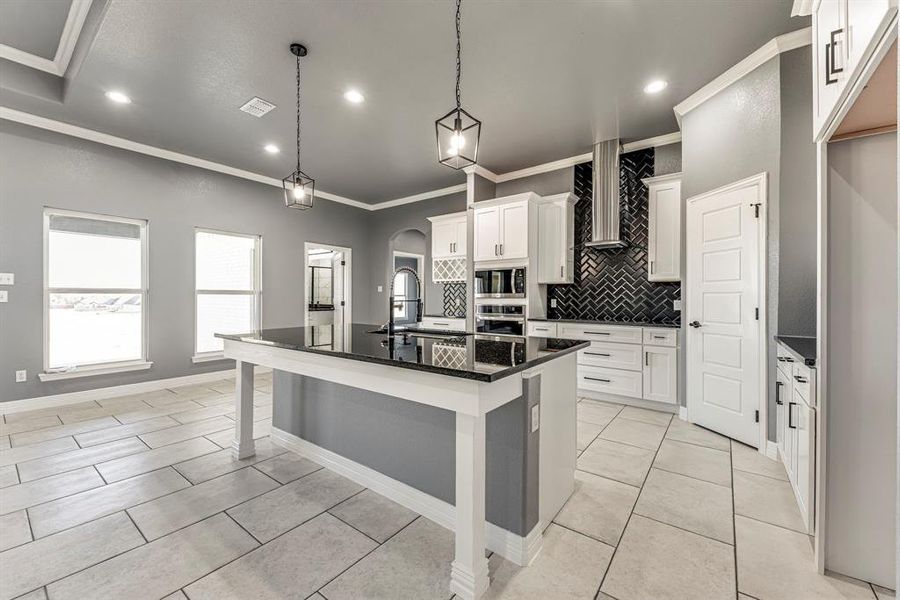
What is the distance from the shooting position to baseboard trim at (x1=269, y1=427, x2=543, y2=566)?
1.64 meters

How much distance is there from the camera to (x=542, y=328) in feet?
14.7

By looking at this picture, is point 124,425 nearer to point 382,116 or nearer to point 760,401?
point 382,116

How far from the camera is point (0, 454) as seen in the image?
8.93 feet

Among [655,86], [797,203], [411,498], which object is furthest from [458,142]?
[797,203]

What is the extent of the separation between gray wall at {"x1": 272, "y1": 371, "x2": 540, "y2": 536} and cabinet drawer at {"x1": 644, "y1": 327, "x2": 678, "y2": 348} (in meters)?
2.62

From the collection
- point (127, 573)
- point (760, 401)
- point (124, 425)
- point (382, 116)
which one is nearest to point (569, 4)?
point (382, 116)

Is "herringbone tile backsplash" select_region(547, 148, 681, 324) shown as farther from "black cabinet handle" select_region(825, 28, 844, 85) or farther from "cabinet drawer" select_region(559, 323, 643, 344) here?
"black cabinet handle" select_region(825, 28, 844, 85)

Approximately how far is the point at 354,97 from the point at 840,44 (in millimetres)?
3180

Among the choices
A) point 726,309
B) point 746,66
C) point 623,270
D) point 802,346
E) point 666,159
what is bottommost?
point 802,346

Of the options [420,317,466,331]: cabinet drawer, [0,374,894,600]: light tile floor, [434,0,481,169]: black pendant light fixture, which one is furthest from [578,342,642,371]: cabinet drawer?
[434,0,481,169]: black pendant light fixture

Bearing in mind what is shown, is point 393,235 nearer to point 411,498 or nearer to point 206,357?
point 206,357

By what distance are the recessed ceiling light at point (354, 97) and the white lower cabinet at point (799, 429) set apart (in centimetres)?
364

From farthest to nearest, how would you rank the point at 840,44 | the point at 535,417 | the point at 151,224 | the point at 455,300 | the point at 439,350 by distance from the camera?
the point at 455,300, the point at 151,224, the point at 439,350, the point at 535,417, the point at 840,44

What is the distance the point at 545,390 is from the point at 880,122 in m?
1.65
